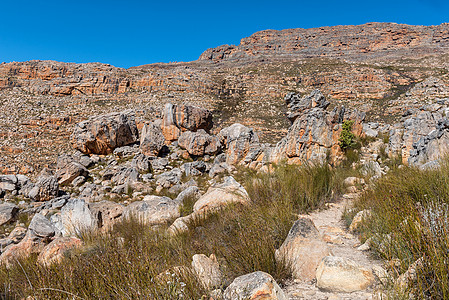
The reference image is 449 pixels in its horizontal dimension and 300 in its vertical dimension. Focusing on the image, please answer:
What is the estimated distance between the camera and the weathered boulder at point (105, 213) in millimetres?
6211

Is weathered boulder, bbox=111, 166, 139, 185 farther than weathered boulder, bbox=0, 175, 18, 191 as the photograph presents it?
No

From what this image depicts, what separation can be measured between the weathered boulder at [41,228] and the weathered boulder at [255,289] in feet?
18.9

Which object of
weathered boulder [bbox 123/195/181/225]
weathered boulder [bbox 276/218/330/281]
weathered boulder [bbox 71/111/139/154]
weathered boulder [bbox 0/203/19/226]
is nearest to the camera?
weathered boulder [bbox 276/218/330/281]

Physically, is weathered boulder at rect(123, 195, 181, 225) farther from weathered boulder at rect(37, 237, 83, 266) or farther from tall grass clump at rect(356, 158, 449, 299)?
tall grass clump at rect(356, 158, 449, 299)

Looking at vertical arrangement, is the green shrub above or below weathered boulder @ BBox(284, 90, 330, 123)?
below

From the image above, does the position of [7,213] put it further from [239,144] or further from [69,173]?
[239,144]

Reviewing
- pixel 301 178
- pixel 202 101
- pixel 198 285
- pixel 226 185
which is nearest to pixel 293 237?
pixel 198 285

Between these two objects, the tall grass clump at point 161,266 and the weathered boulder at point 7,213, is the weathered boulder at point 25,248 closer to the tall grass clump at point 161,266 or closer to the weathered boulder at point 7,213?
the tall grass clump at point 161,266

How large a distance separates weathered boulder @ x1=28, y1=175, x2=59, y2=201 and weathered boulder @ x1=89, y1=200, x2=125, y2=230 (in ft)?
19.4

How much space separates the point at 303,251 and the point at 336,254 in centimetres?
50

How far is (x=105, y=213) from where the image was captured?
6.57 meters

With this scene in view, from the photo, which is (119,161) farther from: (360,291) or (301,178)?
(360,291)

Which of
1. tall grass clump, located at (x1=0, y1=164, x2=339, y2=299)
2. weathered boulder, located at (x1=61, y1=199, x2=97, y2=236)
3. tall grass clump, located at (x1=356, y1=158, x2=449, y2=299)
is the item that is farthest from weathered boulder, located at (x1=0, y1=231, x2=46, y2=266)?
tall grass clump, located at (x1=356, y1=158, x2=449, y2=299)

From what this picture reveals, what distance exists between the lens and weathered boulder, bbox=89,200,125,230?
621 cm
